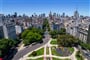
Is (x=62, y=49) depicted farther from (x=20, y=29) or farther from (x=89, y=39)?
(x=20, y=29)

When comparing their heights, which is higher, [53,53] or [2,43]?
[2,43]

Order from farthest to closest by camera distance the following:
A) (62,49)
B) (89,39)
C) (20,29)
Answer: (20,29) → (89,39) → (62,49)

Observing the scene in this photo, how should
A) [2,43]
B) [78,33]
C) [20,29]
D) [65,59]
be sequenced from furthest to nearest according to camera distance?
[20,29], [78,33], [2,43], [65,59]

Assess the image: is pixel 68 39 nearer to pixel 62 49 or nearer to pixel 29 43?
pixel 62 49

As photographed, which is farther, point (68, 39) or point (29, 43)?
point (29, 43)

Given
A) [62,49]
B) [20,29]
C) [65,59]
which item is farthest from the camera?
[20,29]

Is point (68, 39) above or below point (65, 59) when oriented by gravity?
above

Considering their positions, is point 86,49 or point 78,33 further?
point 78,33

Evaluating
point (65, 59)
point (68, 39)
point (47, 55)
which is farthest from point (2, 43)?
point (68, 39)

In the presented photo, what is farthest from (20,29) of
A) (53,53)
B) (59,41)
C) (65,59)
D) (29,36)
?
(65,59)
